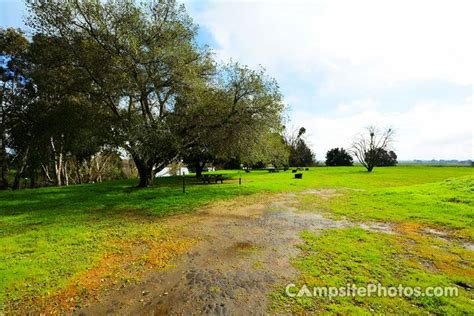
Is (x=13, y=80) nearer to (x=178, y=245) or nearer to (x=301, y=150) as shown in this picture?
(x=178, y=245)

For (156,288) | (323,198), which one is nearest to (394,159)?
(323,198)

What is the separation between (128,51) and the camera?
14.5m

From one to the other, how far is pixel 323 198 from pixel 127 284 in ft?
41.5

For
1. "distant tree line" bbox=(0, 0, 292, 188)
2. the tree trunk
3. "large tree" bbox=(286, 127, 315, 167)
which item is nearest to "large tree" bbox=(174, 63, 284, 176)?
"distant tree line" bbox=(0, 0, 292, 188)

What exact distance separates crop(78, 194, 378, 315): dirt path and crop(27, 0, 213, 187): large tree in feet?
28.6

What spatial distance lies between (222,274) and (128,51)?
46.7 feet

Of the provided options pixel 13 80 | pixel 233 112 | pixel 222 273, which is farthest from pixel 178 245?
pixel 13 80

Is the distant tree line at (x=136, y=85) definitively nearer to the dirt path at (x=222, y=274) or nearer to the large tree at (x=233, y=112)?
the large tree at (x=233, y=112)

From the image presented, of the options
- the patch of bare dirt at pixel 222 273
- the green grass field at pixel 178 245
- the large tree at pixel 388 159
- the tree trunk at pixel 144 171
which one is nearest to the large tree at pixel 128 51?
the tree trunk at pixel 144 171

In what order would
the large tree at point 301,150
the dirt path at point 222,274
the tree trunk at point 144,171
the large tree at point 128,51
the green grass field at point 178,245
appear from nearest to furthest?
the dirt path at point 222,274 < the green grass field at point 178,245 < the large tree at point 128,51 < the tree trunk at point 144,171 < the large tree at point 301,150

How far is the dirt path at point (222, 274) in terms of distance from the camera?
4402 millimetres

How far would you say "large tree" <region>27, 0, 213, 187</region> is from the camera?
14508 millimetres

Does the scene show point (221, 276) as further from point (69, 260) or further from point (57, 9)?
point (57, 9)

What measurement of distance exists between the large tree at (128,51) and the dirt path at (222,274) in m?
8.70
